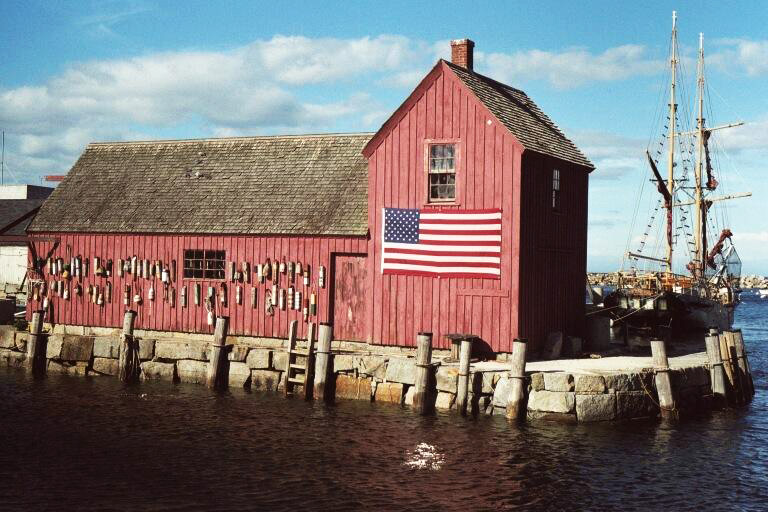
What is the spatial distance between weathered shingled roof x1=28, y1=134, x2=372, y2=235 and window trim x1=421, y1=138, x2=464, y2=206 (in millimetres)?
2203

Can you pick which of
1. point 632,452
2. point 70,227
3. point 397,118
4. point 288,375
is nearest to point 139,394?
point 288,375

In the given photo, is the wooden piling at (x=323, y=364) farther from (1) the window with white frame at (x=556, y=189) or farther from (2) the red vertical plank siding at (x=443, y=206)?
(1) the window with white frame at (x=556, y=189)

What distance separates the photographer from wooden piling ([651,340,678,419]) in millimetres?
18953

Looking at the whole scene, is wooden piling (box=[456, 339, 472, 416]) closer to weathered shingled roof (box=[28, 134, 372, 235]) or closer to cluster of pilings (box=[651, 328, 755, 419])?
cluster of pilings (box=[651, 328, 755, 419])

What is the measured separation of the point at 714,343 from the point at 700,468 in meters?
5.87

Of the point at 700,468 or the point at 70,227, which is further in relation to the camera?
the point at 70,227

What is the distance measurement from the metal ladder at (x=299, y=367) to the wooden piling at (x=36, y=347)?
8.64 metres

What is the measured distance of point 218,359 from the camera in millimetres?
22766

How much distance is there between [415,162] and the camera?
22719 mm

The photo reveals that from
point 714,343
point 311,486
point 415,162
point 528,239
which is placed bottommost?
point 311,486

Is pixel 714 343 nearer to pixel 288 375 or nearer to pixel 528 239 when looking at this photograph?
pixel 528 239

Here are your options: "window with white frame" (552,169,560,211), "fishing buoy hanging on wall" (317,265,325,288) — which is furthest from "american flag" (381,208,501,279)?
"window with white frame" (552,169,560,211)

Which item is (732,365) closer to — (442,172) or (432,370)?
(432,370)

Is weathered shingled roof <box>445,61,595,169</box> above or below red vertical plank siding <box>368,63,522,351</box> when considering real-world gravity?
above
